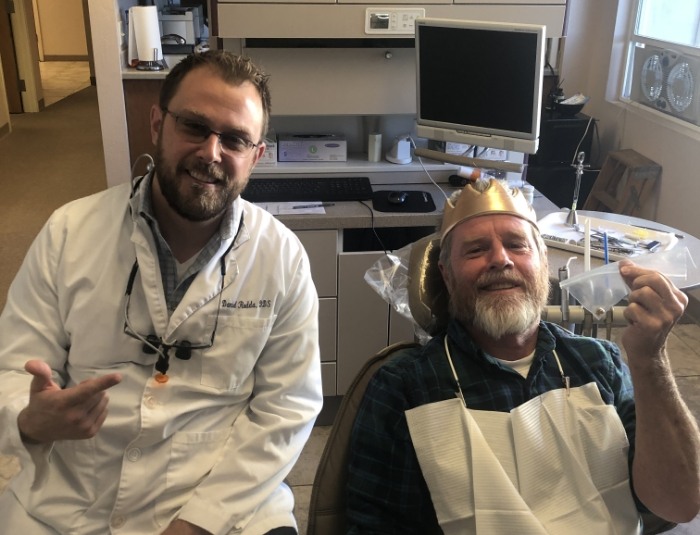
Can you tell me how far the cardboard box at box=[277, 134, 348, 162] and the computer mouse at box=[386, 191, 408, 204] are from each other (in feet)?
1.12

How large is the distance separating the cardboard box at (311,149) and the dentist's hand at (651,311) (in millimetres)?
1803

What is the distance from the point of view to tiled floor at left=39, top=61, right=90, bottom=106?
27.1 feet

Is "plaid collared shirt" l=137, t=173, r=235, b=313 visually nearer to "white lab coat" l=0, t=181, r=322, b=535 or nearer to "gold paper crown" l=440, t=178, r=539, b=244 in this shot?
"white lab coat" l=0, t=181, r=322, b=535

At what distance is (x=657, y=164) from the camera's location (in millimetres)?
3650

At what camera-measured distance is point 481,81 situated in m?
2.53

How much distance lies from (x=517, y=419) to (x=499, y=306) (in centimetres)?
23

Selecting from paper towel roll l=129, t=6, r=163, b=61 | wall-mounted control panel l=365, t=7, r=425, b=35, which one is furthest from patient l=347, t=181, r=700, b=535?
paper towel roll l=129, t=6, r=163, b=61

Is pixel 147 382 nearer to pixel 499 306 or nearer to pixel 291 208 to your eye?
pixel 499 306

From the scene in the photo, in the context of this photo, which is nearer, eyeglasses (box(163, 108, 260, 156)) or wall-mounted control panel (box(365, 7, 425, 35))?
eyeglasses (box(163, 108, 260, 156))

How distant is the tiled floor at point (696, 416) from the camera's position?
95.3 inches

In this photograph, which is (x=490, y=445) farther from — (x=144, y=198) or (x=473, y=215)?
(x=144, y=198)

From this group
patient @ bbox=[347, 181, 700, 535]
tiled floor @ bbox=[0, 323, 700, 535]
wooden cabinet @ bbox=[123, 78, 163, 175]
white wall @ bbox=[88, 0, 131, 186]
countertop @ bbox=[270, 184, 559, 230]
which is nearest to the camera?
patient @ bbox=[347, 181, 700, 535]

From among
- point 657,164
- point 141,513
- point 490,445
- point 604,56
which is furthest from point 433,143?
point 141,513

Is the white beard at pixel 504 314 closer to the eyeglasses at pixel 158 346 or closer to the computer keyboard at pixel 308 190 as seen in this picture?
the eyeglasses at pixel 158 346
